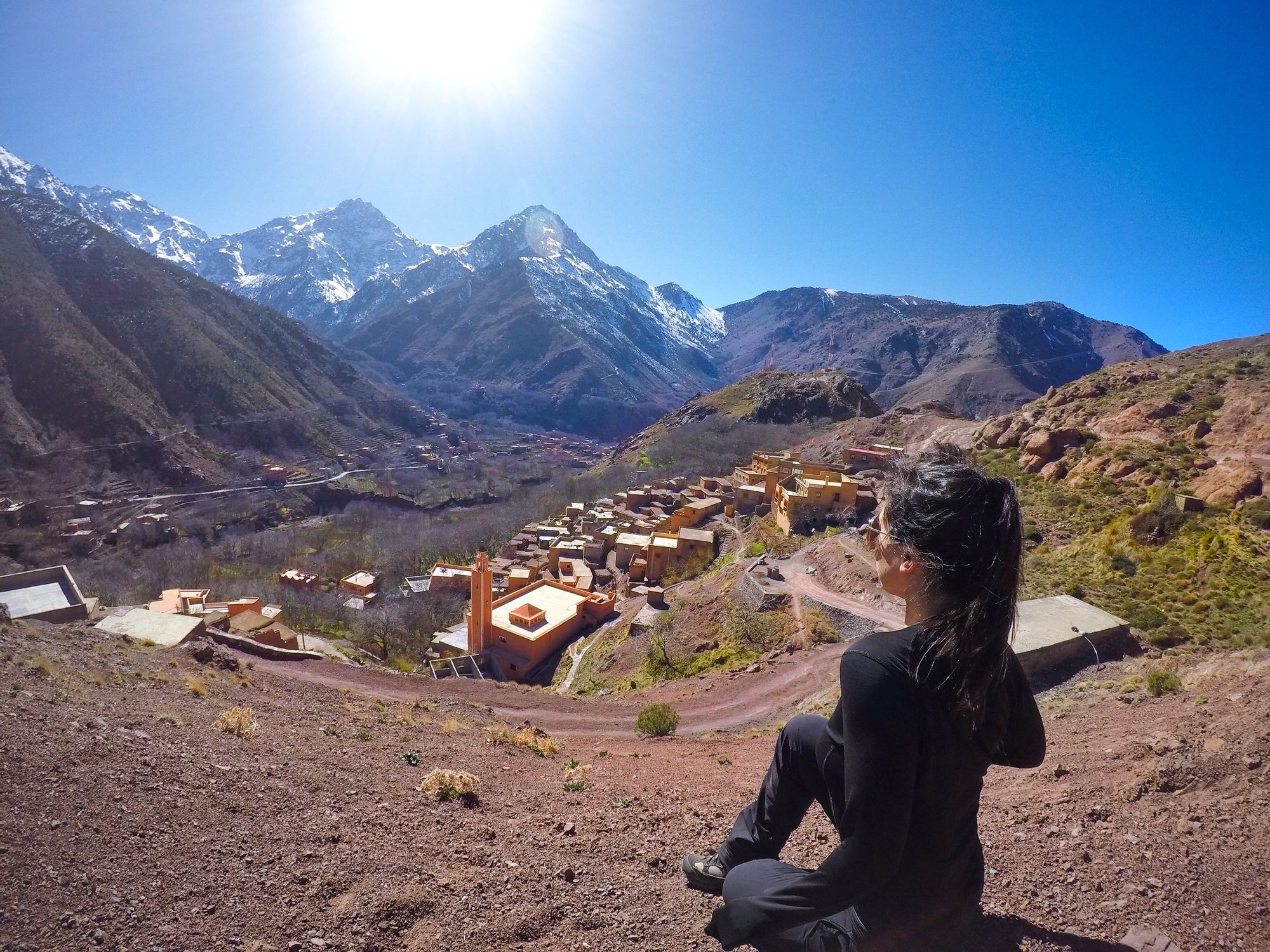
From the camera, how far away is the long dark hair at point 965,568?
55.6 inches

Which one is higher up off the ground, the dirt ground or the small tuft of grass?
the dirt ground

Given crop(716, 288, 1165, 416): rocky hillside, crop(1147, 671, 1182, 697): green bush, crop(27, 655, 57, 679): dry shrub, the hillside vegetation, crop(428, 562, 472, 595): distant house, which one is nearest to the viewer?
crop(27, 655, 57, 679): dry shrub

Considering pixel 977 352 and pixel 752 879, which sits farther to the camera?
pixel 977 352

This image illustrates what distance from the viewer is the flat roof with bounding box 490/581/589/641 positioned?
20.7 metres

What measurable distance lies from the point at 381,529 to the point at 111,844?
51.0m

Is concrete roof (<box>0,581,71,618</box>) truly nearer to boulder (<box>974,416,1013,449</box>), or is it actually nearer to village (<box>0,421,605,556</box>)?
village (<box>0,421,605,556</box>)

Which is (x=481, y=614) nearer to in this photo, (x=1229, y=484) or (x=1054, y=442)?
(x=1229, y=484)

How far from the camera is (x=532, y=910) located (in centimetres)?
299

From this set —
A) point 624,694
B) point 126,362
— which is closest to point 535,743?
point 624,694

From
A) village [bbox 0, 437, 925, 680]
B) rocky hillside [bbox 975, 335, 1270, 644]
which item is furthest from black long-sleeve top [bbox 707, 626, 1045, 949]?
village [bbox 0, 437, 925, 680]

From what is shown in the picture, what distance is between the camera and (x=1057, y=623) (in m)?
9.57

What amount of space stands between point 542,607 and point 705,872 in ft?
67.6

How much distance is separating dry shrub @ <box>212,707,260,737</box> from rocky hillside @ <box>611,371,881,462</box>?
56.4m

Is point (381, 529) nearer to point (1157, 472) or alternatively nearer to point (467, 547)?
point (467, 547)
